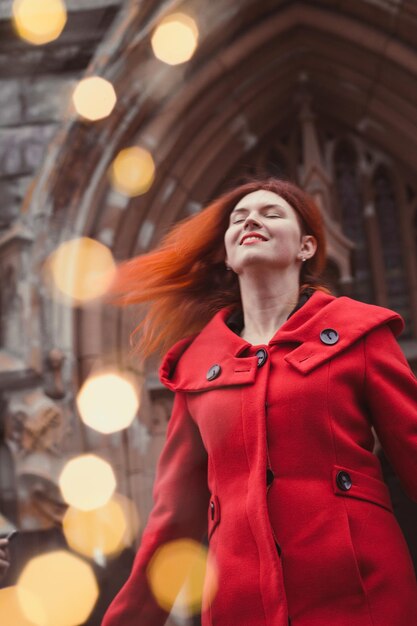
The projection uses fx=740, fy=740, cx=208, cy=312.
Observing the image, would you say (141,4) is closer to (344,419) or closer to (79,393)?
(79,393)

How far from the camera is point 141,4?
10.6ft

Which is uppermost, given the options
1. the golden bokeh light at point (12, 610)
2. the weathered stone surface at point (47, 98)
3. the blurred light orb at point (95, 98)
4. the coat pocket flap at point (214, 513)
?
the weathered stone surface at point (47, 98)

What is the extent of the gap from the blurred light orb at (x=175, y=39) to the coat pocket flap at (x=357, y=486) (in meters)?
2.28

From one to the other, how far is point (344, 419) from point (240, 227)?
552 millimetres

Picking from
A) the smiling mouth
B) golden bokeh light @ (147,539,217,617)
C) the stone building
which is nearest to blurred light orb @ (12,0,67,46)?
the stone building

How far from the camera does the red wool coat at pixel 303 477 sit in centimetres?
145

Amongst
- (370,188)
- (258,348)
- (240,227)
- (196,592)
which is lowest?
(196,592)

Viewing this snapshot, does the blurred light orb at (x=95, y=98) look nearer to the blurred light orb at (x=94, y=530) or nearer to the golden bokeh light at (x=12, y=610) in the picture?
the blurred light orb at (x=94, y=530)

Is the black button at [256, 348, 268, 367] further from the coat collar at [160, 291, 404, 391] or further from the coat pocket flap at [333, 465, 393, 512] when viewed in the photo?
the coat pocket flap at [333, 465, 393, 512]

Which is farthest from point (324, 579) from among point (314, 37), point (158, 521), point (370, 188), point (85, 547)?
point (314, 37)

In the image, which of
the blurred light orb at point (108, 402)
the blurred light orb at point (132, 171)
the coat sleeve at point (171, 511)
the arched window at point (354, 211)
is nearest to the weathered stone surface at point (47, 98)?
the blurred light orb at point (132, 171)

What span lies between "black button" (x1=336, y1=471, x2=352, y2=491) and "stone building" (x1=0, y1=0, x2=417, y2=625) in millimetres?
1424

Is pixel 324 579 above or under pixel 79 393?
under

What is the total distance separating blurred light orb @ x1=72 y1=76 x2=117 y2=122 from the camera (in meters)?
3.21
